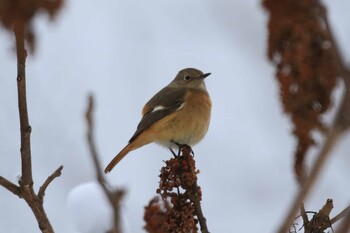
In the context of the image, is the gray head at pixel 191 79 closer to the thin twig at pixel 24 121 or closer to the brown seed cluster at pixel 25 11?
the thin twig at pixel 24 121

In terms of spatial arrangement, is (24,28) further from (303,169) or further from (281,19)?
(303,169)

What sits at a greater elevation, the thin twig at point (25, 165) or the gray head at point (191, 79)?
the gray head at point (191, 79)

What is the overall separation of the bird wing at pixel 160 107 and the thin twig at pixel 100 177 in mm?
5216

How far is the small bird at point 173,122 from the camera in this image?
6316 mm

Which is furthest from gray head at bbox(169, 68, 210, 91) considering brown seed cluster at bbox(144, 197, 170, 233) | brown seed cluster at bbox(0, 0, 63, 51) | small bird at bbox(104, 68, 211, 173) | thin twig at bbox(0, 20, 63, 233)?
brown seed cluster at bbox(0, 0, 63, 51)

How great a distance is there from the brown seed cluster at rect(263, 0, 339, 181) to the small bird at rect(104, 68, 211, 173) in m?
4.97

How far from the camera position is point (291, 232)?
3.08 meters

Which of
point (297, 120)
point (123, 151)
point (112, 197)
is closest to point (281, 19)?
point (297, 120)

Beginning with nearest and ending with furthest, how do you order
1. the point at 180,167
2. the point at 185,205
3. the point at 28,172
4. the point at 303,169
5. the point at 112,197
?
the point at 112,197 < the point at 303,169 < the point at 28,172 < the point at 185,205 < the point at 180,167

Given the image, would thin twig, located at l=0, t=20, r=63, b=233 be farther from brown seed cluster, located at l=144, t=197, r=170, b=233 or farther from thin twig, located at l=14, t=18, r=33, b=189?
brown seed cluster, located at l=144, t=197, r=170, b=233

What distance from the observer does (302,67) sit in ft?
4.14

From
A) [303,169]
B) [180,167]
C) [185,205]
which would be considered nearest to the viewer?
[303,169]

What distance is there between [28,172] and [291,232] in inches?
62.0

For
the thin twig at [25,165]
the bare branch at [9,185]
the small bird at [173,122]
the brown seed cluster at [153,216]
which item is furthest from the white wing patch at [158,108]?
the brown seed cluster at [153,216]
